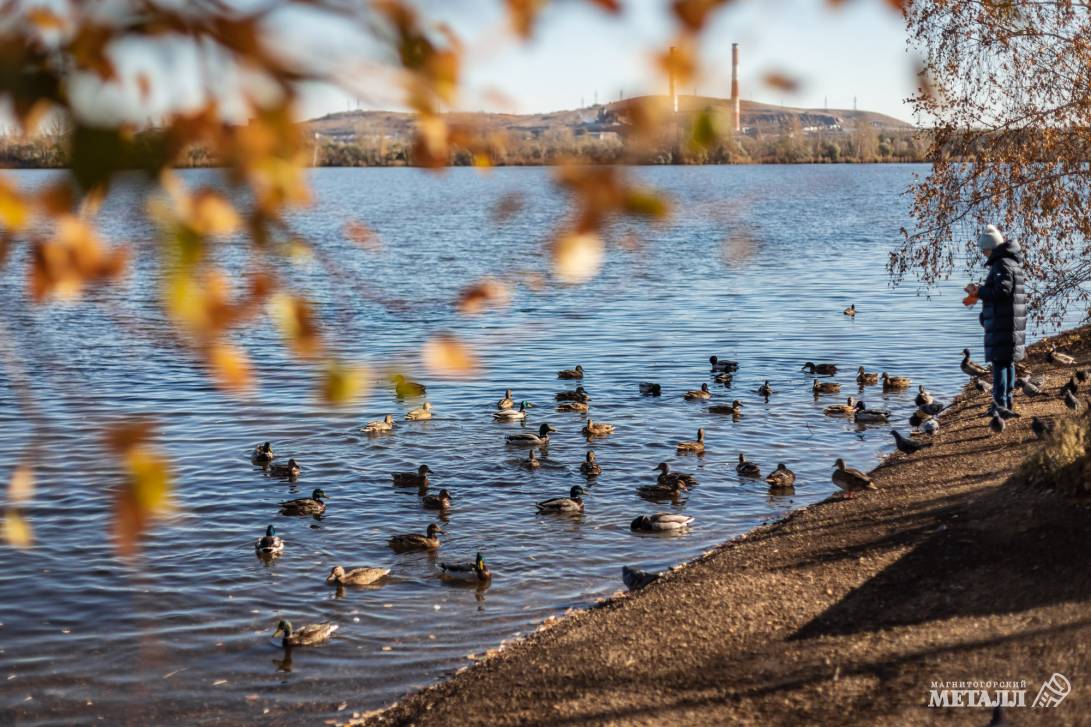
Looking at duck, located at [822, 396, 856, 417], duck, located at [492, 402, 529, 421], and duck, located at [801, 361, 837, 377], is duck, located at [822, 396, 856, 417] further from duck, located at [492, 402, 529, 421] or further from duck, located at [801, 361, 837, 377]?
duck, located at [492, 402, 529, 421]

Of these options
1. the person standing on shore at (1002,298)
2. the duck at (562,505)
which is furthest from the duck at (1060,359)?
the duck at (562,505)

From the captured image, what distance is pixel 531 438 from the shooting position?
64.3 feet

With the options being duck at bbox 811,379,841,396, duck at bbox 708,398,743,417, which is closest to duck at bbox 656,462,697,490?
duck at bbox 708,398,743,417

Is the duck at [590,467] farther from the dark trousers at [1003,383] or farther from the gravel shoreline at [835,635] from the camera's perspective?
the dark trousers at [1003,383]

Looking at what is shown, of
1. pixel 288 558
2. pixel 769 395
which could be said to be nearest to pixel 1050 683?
pixel 288 558

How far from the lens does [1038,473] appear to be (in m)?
11.3

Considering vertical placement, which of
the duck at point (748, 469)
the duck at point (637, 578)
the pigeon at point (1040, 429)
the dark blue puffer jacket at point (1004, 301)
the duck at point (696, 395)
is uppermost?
the dark blue puffer jacket at point (1004, 301)

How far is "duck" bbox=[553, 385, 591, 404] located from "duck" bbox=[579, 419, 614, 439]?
2.42m

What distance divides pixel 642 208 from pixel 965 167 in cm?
2099

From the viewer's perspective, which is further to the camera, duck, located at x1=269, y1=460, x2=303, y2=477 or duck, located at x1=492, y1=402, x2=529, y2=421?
duck, located at x1=492, y1=402, x2=529, y2=421

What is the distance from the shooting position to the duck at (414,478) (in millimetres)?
17141

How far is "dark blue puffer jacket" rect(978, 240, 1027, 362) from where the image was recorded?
1530cm

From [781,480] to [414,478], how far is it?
550cm

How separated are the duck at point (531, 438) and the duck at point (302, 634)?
8.24m
